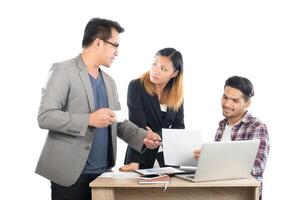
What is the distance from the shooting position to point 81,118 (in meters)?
2.75

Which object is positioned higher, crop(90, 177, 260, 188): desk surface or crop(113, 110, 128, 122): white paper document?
crop(113, 110, 128, 122): white paper document

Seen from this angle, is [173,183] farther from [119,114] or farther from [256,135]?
[256,135]

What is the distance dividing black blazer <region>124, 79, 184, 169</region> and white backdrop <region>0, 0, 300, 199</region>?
110 cm

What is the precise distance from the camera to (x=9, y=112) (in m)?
4.57

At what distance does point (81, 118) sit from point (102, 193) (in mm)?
433

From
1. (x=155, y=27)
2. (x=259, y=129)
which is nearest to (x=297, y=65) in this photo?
(x=155, y=27)

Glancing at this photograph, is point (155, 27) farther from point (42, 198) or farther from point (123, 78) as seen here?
point (42, 198)

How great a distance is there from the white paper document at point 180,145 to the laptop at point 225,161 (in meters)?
0.17

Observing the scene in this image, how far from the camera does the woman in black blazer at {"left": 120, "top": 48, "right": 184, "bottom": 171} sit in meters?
3.53

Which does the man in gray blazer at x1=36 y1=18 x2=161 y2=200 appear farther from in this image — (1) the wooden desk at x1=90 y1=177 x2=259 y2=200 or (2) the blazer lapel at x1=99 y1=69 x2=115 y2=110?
Answer: (1) the wooden desk at x1=90 y1=177 x2=259 y2=200

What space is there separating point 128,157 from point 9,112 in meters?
1.52

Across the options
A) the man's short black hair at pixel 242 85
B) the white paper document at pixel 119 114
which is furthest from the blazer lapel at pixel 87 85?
the man's short black hair at pixel 242 85

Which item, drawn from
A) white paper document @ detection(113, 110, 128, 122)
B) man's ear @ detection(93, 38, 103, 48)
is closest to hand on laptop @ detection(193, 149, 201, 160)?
white paper document @ detection(113, 110, 128, 122)

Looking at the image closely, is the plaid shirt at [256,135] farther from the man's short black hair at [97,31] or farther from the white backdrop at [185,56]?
the white backdrop at [185,56]
